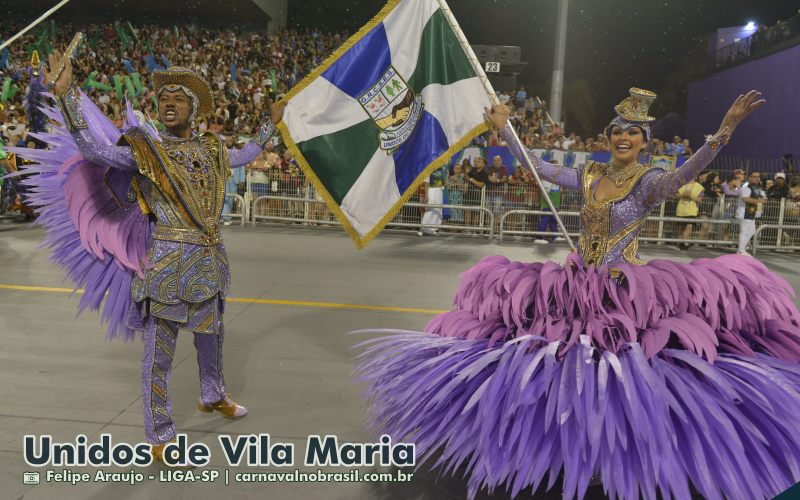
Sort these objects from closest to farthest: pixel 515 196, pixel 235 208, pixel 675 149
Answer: pixel 515 196 < pixel 235 208 < pixel 675 149

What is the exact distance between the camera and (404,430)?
3107 mm

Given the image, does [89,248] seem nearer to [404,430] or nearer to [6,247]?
[404,430]

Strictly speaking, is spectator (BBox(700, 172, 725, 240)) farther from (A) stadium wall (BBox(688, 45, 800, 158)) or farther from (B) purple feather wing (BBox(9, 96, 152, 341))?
(B) purple feather wing (BBox(9, 96, 152, 341))

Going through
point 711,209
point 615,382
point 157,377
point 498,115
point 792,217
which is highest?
point 498,115

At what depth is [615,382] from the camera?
276 centimetres

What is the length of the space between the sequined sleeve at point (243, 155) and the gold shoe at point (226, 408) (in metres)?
1.35

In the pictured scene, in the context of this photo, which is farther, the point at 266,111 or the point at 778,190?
the point at 266,111

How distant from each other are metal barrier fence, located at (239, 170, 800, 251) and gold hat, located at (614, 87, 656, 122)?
8525mm

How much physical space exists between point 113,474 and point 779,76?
856 inches

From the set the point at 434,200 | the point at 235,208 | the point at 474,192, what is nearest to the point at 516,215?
the point at 474,192

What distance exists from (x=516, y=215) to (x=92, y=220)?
1000 centimetres

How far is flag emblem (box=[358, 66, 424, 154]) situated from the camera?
175 inches

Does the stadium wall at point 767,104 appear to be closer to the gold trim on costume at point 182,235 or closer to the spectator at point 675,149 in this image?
the spectator at point 675,149

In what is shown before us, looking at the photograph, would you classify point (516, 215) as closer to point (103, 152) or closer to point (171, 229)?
point (171, 229)
